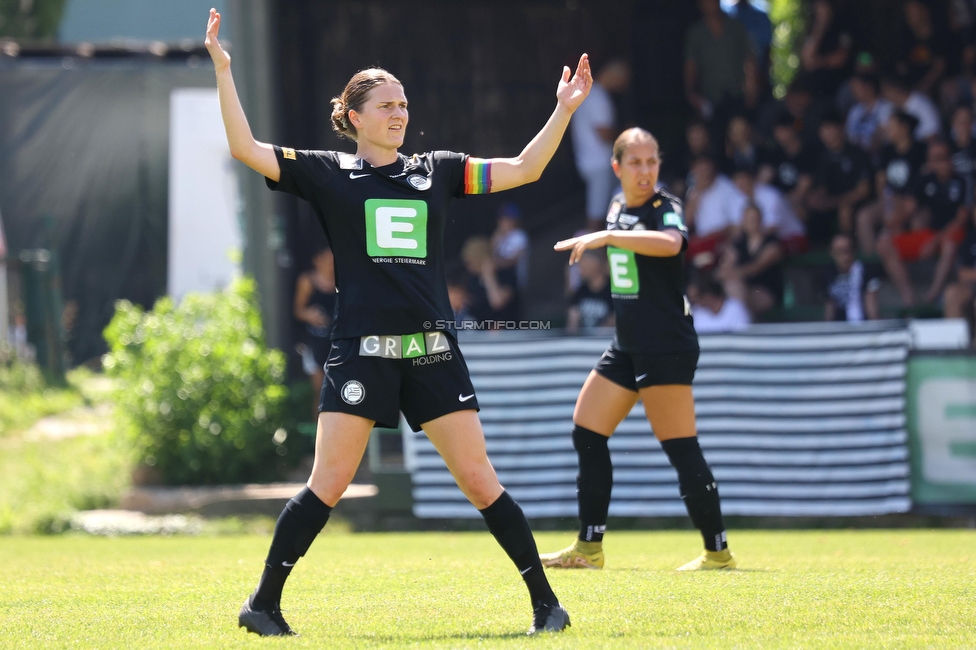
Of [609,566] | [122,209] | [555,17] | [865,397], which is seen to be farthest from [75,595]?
[122,209]

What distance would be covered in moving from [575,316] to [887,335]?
9.49 ft

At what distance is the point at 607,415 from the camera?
20.6 ft

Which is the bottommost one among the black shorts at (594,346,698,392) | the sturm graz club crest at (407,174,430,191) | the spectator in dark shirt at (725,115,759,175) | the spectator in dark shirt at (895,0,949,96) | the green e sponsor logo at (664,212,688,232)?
the black shorts at (594,346,698,392)

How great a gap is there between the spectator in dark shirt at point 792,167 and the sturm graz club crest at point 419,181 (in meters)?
8.74

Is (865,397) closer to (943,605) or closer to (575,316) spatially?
(575,316)

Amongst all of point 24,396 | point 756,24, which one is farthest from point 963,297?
point 24,396

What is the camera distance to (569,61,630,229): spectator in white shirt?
13.3 metres

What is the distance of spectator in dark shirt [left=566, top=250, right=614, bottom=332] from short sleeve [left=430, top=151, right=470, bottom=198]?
21.6 ft

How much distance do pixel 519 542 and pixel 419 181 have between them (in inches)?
51.9

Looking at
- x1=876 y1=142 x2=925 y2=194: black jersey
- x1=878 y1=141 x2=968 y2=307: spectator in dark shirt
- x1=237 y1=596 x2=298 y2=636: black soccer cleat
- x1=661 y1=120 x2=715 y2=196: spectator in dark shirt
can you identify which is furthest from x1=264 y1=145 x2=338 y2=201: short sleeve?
x1=876 y1=142 x2=925 y2=194: black jersey

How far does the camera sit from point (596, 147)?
13352 mm

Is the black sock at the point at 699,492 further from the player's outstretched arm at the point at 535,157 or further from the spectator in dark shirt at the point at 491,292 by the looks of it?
the spectator in dark shirt at the point at 491,292

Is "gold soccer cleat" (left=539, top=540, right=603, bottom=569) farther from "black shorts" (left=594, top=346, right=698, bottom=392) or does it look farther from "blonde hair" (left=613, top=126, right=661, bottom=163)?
"blonde hair" (left=613, top=126, right=661, bottom=163)

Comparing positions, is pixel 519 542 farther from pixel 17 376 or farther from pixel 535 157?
pixel 17 376
